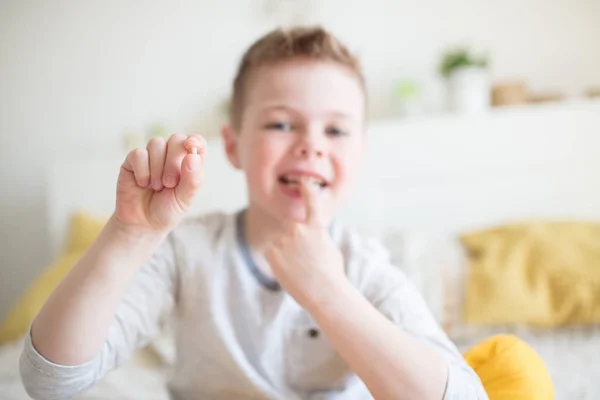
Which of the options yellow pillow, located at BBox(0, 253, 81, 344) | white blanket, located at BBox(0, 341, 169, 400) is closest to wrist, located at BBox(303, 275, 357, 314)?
white blanket, located at BBox(0, 341, 169, 400)

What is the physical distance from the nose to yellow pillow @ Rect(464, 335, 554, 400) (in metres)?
0.33

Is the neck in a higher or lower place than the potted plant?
lower

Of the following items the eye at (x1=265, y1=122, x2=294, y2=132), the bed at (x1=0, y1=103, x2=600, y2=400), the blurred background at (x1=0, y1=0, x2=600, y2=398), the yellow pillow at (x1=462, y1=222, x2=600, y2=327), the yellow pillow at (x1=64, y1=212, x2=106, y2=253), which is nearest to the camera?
the eye at (x1=265, y1=122, x2=294, y2=132)

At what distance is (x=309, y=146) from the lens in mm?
621

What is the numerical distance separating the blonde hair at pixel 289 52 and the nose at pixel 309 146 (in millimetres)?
116

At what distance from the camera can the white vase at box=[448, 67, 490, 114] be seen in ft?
5.15

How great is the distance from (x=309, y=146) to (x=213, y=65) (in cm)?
130

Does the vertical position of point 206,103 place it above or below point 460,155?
above

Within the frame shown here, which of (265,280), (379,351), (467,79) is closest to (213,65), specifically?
(467,79)

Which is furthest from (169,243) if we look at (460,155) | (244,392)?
(460,155)

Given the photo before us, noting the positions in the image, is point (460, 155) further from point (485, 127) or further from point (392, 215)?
point (392, 215)

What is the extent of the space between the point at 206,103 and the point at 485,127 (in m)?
0.98

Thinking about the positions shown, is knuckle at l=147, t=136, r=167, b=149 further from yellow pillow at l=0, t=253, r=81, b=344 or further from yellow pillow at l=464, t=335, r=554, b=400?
yellow pillow at l=0, t=253, r=81, b=344

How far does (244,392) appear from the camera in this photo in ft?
1.96
